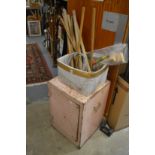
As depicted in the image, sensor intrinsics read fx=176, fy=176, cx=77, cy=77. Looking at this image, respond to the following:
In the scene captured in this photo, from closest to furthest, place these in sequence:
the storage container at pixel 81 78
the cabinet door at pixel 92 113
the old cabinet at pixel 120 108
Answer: the storage container at pixel 81 78, the cabinet door at pixel 92 113, the old cabinet at pixel 120 108

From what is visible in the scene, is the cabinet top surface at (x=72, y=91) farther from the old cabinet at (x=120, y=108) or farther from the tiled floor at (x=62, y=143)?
the tiled floor at (x=62, y=143)

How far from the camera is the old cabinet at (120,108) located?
5.11ft

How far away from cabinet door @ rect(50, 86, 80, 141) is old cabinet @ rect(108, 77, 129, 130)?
0.45 meters

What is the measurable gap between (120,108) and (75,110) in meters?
0.47

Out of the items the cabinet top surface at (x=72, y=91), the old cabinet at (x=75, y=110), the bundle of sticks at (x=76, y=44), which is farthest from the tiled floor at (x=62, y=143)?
the bundle of sticks at (x=76, y=44)

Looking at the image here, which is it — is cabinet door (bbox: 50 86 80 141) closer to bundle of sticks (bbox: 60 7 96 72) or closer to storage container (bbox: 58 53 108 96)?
storage container (bbox: 58 53 108 96)

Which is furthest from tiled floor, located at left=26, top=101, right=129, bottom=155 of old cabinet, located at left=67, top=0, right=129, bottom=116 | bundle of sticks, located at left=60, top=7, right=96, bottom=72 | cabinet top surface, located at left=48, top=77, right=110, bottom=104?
bundle of sticks, located at left=60, top=7, right=96, bottom=72

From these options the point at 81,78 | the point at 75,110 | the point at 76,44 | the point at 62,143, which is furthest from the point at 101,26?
the point at 62,143

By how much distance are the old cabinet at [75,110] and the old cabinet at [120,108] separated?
13 centimetres

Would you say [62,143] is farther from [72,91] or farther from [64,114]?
[72,91]

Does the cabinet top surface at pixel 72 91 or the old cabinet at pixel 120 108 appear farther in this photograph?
the old cabinet at pixel 120 108
